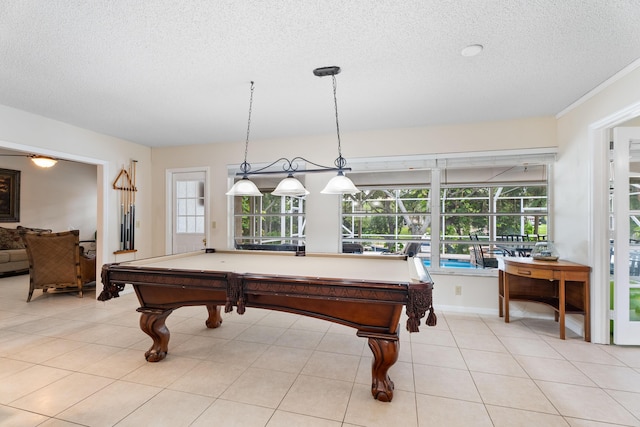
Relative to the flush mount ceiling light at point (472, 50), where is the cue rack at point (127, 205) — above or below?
below

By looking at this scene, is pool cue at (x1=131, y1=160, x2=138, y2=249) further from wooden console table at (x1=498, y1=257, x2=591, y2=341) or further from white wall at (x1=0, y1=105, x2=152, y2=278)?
wooden console table at (x1=498, y1=257, x2=591, y2=341)

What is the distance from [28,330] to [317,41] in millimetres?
3955

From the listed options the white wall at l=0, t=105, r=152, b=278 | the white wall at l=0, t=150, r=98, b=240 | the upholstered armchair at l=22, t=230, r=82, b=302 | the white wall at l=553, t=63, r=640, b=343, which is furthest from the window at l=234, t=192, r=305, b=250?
the white wall at l=0, t=150, r=98, b=240

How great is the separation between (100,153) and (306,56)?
3693 millimetres

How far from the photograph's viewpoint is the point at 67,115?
137 inches

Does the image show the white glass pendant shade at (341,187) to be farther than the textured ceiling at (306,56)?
Yes

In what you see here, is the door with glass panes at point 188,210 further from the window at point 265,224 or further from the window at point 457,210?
the window at point 457,210

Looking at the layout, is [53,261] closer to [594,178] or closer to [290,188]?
[290,188]

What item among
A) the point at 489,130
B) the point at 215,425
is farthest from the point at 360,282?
the point at 489,130

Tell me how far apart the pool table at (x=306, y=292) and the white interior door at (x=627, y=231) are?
1912 millimetres

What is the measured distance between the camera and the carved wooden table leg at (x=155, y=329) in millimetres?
2404

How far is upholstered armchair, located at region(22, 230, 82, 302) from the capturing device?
13.4 ft

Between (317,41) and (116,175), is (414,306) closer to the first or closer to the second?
(317,41)

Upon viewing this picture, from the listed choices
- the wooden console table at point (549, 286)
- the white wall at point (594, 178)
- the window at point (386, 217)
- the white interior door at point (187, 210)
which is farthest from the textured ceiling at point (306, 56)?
the wooden console table at point (549, 286)
